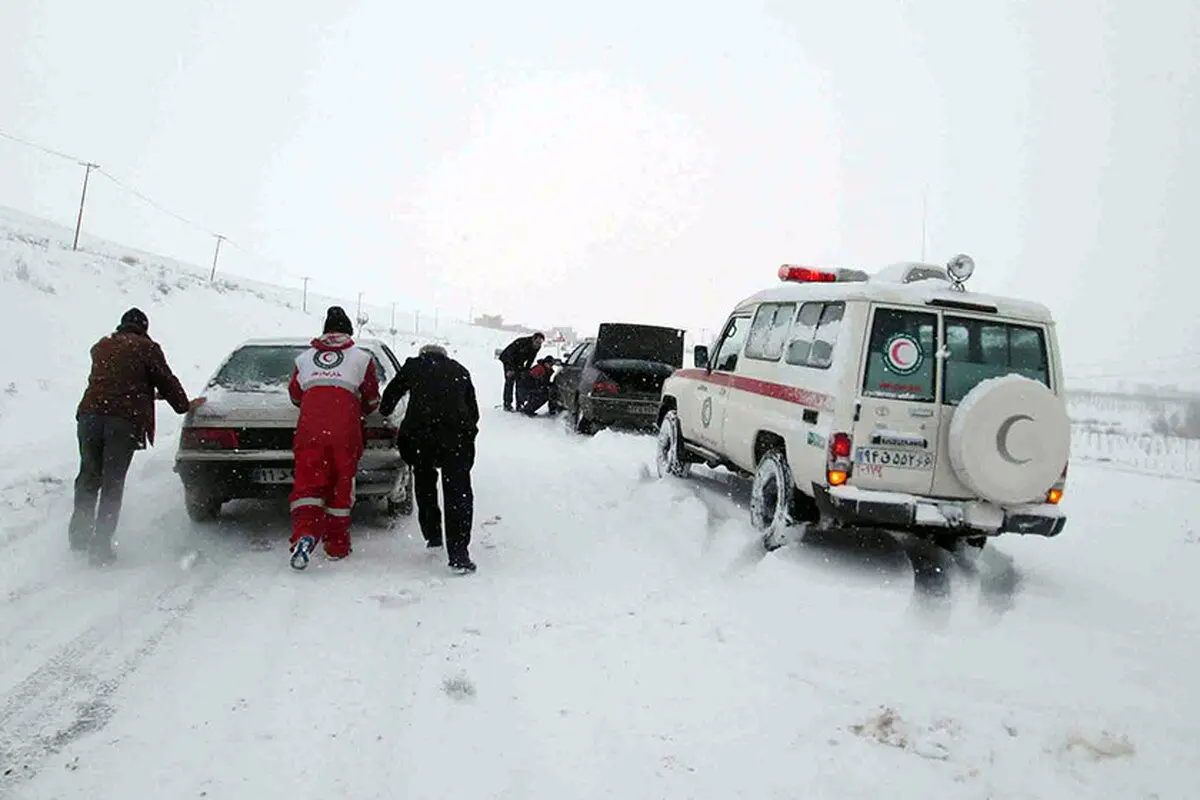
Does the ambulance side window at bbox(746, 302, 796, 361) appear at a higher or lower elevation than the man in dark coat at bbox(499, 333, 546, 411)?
lower

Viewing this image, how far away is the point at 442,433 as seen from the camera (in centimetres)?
556

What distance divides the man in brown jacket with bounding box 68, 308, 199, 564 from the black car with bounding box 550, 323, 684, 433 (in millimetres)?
7422

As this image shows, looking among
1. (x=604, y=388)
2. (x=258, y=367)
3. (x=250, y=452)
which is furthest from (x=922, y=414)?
(x=604, y=388)

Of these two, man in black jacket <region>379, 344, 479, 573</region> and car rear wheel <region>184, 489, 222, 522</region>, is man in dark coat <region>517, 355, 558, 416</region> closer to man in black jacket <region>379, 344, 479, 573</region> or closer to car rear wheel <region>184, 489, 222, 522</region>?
car rear wheel <region>184, 489, 222, 522</region>

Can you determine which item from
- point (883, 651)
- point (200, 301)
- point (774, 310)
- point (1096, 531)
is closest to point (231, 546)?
point (883, 651)

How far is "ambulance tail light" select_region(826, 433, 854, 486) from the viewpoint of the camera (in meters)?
5.38

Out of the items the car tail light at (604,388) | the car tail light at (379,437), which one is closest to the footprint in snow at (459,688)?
the car tail light at (379,437)

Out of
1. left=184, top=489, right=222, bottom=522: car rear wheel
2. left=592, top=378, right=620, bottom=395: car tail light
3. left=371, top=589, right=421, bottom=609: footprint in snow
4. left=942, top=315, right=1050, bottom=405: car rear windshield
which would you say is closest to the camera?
left=371, top=589, right=421, bottom=609: footprint in snow

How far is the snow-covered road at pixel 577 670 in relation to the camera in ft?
9.89

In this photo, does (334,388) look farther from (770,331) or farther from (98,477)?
(770,331)

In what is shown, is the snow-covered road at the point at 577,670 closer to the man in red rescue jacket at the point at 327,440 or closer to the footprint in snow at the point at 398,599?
the footprint in snow at the point at 398,599

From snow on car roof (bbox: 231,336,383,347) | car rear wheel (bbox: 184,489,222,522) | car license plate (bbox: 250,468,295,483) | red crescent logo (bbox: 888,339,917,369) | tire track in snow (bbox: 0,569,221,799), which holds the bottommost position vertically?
tire track in snow (bbox: 0,569,221,799)

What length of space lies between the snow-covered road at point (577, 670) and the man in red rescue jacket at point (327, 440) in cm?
28

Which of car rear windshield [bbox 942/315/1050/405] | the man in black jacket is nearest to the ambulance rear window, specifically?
car rear windshield [bbox 942/315/1050/405]
